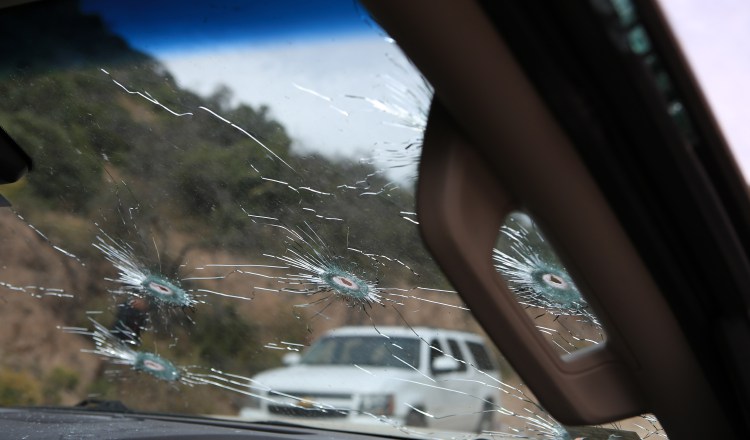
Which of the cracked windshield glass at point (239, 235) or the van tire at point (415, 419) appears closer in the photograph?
the cracked windshield glass at point (239, 235)

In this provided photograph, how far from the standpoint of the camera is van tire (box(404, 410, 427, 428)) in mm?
2689

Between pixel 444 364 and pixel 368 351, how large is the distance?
0.81 ft

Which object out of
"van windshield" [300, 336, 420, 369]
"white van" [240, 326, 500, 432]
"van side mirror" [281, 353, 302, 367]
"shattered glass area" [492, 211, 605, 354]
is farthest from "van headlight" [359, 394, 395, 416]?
"shattered glass area" [492, 211, 605, 354]

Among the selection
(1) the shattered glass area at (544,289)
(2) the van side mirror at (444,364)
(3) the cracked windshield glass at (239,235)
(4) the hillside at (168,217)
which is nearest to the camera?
(1) the shattered glass area at (544,289)

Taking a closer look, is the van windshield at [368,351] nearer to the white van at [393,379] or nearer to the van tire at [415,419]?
the white van at [393,379]

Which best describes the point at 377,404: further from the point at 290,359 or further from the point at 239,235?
the point at 239,235

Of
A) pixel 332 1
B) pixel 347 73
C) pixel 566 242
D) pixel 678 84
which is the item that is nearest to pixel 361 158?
pixel 347 73

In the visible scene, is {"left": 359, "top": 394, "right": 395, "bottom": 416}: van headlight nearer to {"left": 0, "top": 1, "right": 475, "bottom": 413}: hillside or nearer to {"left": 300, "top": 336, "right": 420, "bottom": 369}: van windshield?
{"left": 300, "top": 336, "right": 420, "bottom": 369}: van windshield

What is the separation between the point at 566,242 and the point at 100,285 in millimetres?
1943

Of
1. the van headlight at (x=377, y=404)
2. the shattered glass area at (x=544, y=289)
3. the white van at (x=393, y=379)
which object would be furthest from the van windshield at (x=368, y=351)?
the shattered glass area at (x=544, y=289)

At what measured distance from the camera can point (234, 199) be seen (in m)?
2.46

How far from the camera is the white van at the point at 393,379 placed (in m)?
2.50

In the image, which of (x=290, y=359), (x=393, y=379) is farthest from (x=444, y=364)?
(x=290, y=359)

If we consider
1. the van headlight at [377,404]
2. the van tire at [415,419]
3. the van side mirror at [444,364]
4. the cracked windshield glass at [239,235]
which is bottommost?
the van tire at [415,419]
